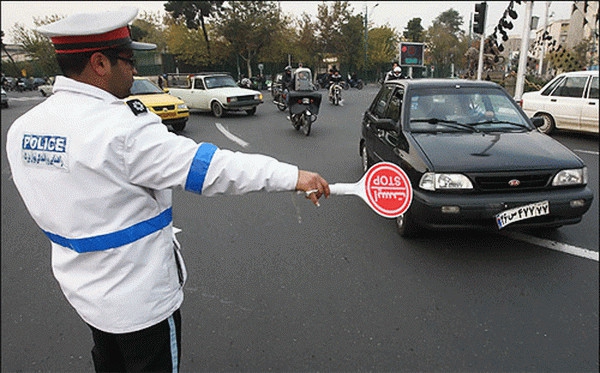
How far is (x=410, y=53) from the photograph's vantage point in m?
4.57

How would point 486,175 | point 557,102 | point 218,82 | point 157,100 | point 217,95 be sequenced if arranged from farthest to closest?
point 218,82, point 217,95, point 157,100, point 557,102, point 486,175

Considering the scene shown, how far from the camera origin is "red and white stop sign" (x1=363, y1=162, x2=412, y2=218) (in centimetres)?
160

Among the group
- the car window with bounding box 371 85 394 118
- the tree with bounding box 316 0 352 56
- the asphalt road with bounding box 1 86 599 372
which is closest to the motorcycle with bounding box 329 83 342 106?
the tree with bounding box 316 0 352 56

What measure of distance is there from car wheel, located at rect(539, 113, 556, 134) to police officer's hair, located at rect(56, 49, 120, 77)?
4448 millimetres

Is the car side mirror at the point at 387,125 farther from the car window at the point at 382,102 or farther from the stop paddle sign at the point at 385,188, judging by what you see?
the stop paddle sign at the point at 385,188

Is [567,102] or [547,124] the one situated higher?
[567,102]

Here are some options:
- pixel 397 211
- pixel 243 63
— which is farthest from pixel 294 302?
pixel 243 63

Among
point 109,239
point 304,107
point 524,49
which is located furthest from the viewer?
point 304,107

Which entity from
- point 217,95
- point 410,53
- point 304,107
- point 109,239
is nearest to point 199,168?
point 109,239

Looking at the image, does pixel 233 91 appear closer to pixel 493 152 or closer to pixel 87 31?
pixel 493 152

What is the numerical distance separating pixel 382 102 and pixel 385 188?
13.5 feet

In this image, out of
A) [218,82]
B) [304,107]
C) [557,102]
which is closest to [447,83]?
[557,102]

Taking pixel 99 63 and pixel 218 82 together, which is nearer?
pixel 99 63

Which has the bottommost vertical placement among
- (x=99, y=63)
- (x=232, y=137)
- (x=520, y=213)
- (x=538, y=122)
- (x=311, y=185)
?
(x=232, y=137)
